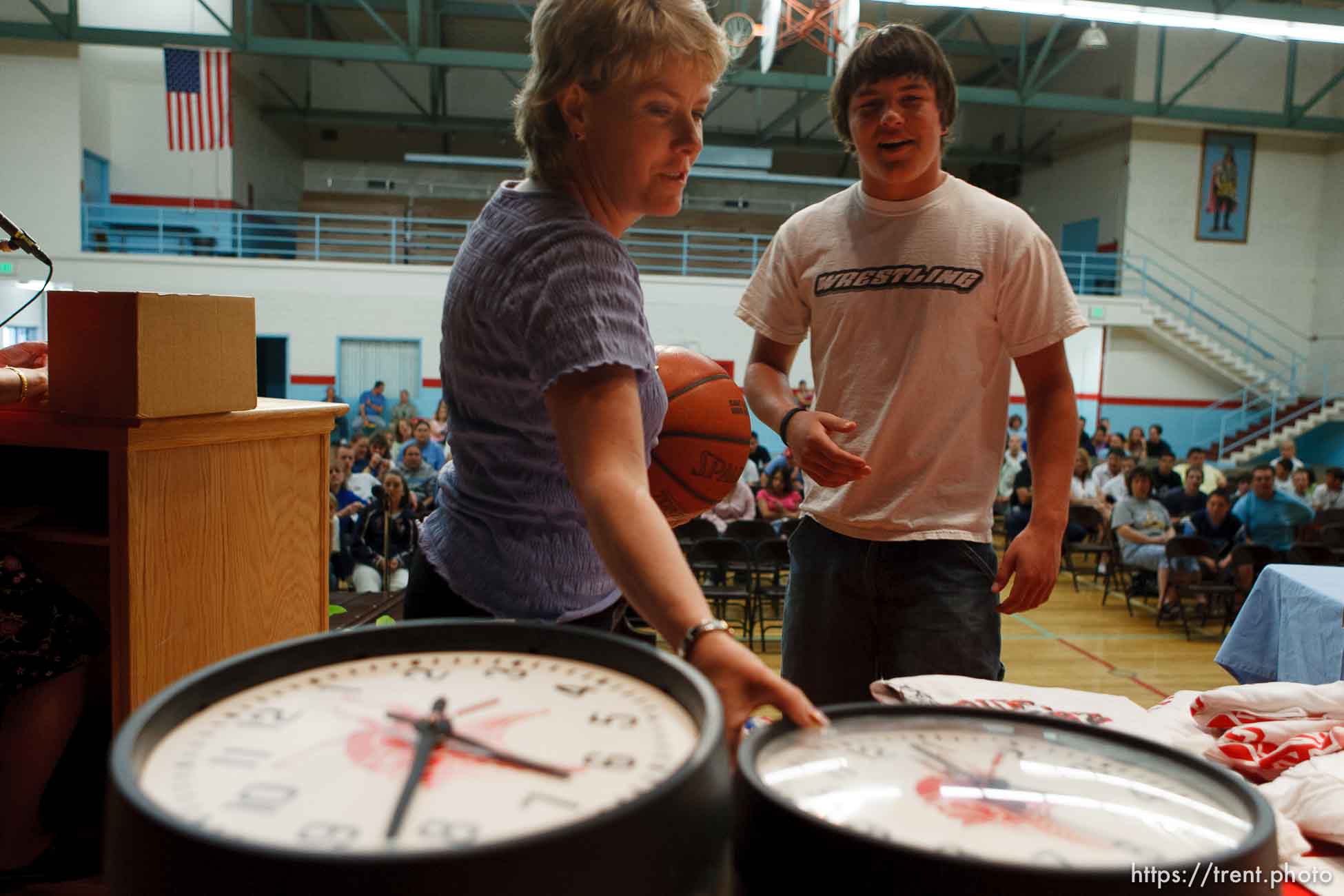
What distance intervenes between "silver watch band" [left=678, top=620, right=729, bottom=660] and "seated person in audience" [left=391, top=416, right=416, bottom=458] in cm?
930

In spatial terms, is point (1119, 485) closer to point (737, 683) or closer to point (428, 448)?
point (428, 448)

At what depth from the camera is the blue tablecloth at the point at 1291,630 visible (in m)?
2.93

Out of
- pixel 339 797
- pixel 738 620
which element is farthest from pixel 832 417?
pixel 738 620

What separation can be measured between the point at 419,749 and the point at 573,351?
1.33 feet

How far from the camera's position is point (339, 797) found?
48cm

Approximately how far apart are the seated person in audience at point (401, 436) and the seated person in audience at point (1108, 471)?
6708 millimetres

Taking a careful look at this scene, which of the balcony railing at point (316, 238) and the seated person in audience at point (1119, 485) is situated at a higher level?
the balcony railing at point (316, 238)

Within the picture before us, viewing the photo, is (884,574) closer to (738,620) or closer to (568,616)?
(568,616)

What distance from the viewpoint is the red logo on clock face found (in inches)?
20.3

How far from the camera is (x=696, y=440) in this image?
4.96ft

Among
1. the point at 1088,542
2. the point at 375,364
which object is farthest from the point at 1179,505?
the point at 375,364

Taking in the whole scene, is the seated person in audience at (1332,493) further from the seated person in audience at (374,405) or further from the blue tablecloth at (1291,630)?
the seated person in audience at (374,405)

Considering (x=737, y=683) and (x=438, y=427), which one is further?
(x=438, y=427)

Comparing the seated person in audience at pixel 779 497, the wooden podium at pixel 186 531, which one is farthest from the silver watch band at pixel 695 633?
the seated person in audience at pixel 779 497
